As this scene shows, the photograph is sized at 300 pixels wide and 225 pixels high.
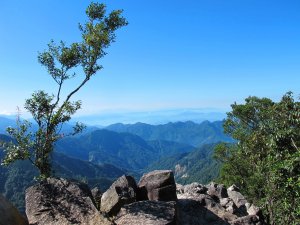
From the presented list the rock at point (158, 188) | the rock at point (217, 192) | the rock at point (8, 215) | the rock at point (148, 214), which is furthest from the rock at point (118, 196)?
the rock at point (217, 192)

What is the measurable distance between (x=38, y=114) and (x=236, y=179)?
200 feet

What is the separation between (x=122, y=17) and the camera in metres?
35.8

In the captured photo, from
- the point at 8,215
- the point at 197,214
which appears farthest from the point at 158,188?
the point at 8,215

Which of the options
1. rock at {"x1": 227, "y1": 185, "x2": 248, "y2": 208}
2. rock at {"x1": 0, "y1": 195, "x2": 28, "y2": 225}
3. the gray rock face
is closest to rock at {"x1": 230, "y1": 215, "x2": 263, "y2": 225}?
the gray rock face

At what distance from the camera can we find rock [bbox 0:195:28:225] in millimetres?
21550

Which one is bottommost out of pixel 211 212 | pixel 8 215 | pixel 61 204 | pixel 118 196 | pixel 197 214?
pixel 211 212

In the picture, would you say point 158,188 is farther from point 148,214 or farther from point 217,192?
point 217,192

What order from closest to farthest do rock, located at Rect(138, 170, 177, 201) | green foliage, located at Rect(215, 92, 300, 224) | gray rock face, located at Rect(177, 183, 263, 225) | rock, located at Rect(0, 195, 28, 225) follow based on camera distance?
1. rock, located at Rect(0, 195, 28, 225)
2. green foliage, located at Rect(215, 92, 300, 224)
3. rock, located at Rect(138, 170, 177, 201)
4. gray rock face, located at Rect(177, 183, 263, 225)

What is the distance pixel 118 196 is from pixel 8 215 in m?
8.19

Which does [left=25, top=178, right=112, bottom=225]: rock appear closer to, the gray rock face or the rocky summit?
the rocky summit

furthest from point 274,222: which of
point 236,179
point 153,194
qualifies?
point 236,179

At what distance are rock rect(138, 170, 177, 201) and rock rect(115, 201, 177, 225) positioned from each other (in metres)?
5.94

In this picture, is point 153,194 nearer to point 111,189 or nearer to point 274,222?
point 111,189

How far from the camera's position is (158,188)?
32.1 metres
